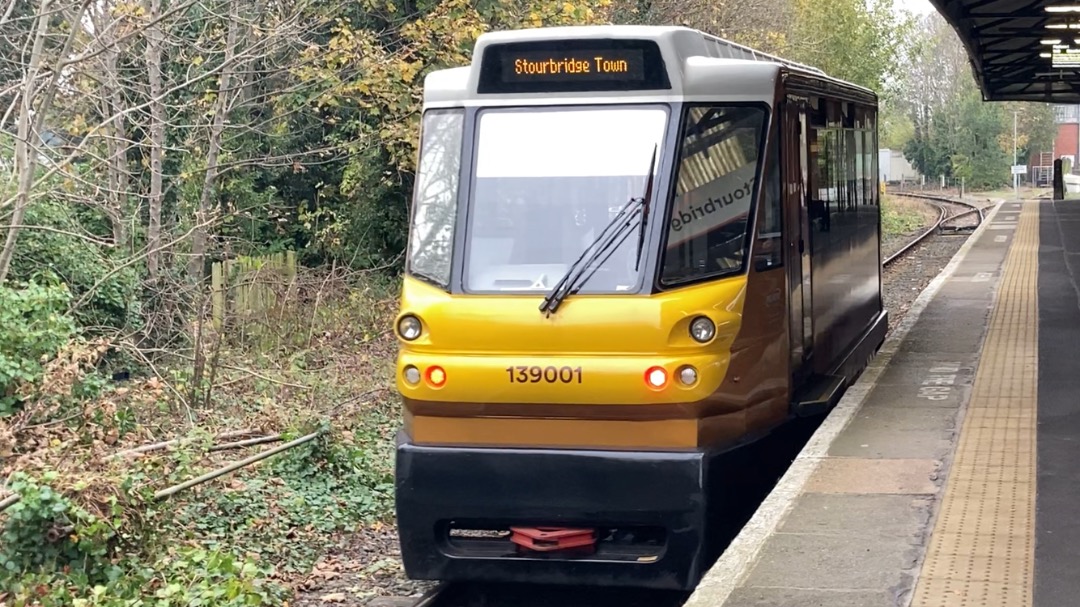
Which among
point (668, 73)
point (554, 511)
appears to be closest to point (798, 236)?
point (668, 73)

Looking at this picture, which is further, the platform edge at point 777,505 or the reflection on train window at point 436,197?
the reflection on train window at point 436,197

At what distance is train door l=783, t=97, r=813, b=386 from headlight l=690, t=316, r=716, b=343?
1227mm

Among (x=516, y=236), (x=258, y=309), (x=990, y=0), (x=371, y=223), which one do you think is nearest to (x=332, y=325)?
(x=258, y=309)

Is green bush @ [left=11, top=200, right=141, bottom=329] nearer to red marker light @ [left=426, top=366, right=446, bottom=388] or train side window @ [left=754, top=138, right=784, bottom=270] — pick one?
red marker light @ [left=426, top=366, right=446, bottom=388]

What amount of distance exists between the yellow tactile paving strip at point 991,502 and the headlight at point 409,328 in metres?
2.76

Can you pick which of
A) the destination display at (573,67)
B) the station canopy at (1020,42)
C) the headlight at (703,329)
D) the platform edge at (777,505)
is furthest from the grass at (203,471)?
the station canopy at (1020,42)

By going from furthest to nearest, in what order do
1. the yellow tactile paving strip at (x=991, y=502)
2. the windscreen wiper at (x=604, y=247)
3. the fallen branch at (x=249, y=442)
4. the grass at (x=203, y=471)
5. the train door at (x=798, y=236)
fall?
the fallen branch at (x=249, y=442) → the train door at (x=798, y=236) → the grass at (x=203, y=471) → the windscreen wiper at (x=604, y=247) → the yellow tactile paving strip at (x=991, y=502)

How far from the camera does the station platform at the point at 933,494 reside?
5496mm

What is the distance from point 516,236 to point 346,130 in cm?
1270

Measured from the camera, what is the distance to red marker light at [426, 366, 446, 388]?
6.59 metres

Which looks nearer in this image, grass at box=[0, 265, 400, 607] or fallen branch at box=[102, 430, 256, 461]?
grass at box=[0, 265, 400, 607]

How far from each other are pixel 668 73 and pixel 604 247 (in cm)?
99

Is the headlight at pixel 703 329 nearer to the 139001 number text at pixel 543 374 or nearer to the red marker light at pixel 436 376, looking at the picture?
the 139001 number text at pixel 543 374

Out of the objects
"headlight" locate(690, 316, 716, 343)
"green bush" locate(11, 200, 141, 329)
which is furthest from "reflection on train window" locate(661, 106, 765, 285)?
"green bush" locate(11, 200, 141, 329)
